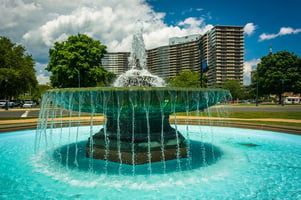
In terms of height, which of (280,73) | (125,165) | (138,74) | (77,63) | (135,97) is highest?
(280,73)

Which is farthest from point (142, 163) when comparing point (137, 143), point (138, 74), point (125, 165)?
point (138, 74)

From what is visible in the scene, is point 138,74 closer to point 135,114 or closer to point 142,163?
point 135,114

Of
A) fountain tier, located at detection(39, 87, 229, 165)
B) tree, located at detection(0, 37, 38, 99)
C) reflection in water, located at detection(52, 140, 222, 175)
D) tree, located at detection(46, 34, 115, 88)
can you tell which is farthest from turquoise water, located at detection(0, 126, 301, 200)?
tree, located at detection(0, 37, 38, 99)

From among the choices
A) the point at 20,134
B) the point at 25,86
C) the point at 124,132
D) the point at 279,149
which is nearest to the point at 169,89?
the point at 124,132

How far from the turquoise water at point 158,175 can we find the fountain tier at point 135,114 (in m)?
0.36

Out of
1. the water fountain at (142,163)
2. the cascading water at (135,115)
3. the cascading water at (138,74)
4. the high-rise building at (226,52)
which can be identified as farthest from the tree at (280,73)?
the high-rise building at (226,52)

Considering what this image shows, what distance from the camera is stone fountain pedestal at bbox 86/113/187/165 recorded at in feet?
21.5

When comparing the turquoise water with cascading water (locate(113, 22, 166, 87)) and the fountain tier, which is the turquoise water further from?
cascading water (locate(113, 22, 166, 87))

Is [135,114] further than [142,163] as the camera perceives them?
Yes

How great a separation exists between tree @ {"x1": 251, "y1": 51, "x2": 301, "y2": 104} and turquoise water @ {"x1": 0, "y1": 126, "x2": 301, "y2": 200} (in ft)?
163

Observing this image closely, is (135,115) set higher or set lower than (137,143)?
higher

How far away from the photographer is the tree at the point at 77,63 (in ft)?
102

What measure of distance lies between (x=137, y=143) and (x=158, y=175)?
139 cm

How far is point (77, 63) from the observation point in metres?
31.2
